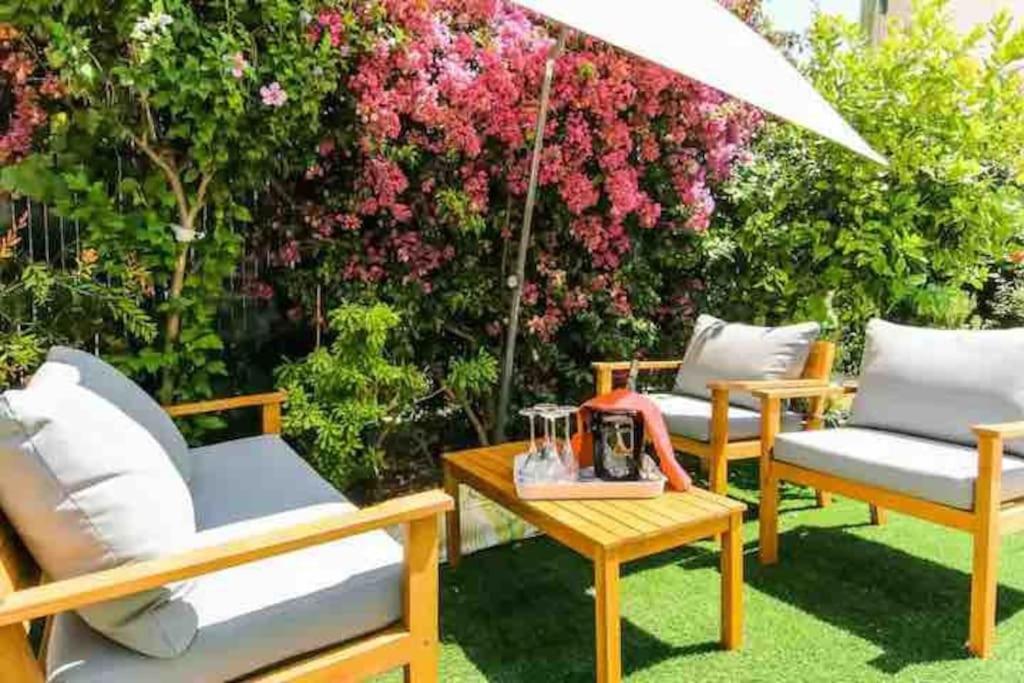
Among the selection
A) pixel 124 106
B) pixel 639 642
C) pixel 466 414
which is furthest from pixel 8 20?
pixel 639 642

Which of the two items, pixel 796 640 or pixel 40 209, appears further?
pixel 40 209

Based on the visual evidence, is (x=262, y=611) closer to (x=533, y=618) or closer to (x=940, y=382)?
(x=533, y=618)

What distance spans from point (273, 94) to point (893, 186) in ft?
10.0

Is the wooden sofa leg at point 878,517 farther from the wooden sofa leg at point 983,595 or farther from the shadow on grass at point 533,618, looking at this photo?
the wooden sofa leg at point 983,595

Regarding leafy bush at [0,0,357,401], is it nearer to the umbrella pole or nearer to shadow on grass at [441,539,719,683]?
the umbrella pole

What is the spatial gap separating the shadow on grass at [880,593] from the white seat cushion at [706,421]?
0.48 meters

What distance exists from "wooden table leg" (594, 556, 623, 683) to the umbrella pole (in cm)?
164

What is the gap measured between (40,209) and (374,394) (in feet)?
4.81

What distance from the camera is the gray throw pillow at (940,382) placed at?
104 inches

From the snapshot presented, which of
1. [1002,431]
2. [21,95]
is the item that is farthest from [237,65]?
[1002,431]

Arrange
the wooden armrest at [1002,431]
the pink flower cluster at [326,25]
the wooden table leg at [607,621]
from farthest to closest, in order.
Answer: the pink flower cluster at [326,25] < the wooden armrest at [1002,431] < the wooden table leg at [607,621]

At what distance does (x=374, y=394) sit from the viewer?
3.12 metres

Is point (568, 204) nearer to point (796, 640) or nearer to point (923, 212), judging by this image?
point (923, 212)

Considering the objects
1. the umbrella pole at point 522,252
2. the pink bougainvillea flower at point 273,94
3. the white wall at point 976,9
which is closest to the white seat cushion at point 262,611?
the pink bougainvillea flower at point 273,94
